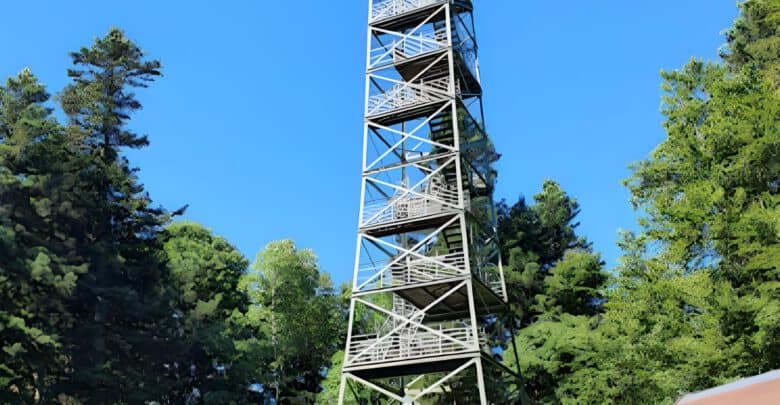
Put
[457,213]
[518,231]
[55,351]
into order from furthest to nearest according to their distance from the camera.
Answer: [518,231] → [55,351] → [457,213]

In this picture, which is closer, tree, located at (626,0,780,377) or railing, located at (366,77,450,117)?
tree, located at (626,0,780,377)

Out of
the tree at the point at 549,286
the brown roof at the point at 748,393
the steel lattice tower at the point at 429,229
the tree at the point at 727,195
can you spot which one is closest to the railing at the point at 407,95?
the steel lattice tower at the point at 429,229

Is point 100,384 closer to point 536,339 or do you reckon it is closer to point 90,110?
point 90,110

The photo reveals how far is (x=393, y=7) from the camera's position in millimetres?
22609

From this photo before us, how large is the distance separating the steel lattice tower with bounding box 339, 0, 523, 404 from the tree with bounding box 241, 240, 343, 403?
10853mm

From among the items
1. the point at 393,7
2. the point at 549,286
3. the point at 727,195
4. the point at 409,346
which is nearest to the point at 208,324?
the point at 549,286

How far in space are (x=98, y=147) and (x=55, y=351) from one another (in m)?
9.57

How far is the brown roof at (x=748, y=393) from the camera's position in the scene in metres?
4.41

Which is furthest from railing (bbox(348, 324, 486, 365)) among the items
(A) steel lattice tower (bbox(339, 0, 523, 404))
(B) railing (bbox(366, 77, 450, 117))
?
(B) railing (bbox(366, 77, 450, 117))

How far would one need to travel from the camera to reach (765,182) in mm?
16125

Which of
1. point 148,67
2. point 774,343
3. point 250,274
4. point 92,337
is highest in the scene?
point 148,67

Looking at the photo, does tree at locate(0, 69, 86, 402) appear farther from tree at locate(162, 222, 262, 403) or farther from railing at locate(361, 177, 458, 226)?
railing at locate(361, 177, 458, 226)

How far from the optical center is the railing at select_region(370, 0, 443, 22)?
22109mm

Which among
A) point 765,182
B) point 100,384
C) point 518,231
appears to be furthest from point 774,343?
point 100,384
